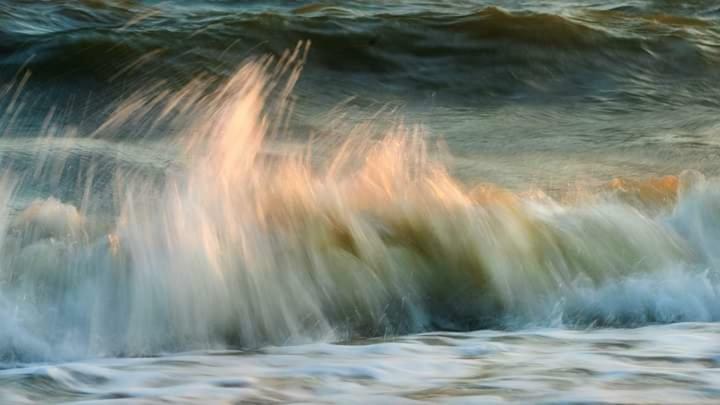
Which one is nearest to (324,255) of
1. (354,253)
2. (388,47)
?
(354,253)

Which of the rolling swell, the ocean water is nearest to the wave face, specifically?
the ocean water

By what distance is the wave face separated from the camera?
4.17 m

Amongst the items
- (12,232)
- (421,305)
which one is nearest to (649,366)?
(421,305)

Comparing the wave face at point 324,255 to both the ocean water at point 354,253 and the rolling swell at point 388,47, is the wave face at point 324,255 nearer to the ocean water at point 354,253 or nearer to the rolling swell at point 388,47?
the ocean water at point 354,253

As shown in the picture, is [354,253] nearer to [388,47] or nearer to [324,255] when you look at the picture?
[324,255]

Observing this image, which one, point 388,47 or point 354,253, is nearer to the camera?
point 354,253

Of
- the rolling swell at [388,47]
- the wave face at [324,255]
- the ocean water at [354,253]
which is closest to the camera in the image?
the ocean water at [354,253]

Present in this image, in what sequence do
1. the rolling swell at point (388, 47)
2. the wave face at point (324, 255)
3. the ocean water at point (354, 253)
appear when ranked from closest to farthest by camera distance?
1. the ocean water at point (354, 253)
2. the wave face at point (324, 255)
3. the rolling swell at point (388, 47)

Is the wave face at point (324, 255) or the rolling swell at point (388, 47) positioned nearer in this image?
the wave face at point (324, 255)

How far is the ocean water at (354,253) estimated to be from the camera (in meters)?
3.70

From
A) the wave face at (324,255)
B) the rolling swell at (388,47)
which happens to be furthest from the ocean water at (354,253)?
the rolling swell at (388,47)

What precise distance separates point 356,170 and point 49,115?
3.36 m

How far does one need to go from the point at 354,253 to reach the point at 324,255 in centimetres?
13

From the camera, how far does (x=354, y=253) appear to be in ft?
15.5
